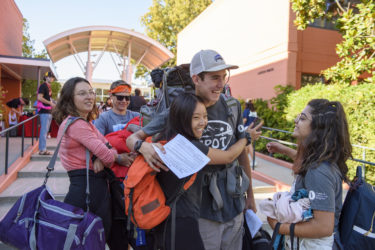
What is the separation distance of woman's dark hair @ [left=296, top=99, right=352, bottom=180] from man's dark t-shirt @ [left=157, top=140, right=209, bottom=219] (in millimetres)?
715

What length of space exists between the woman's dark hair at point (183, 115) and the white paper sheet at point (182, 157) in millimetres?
99

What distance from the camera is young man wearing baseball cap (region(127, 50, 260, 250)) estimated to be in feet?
5.81

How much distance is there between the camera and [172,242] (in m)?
1.50

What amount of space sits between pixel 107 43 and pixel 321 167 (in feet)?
42.3

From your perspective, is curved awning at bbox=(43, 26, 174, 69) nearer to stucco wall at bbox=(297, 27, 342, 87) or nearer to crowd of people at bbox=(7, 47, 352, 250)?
stucco wall at bbox=(297, 27, 342, 87)

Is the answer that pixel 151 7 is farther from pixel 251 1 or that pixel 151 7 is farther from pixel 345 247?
pixel 345 247

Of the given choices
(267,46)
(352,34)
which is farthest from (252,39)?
(352,34)

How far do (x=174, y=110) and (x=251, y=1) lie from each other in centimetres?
1398

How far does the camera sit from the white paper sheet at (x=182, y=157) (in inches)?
57.0

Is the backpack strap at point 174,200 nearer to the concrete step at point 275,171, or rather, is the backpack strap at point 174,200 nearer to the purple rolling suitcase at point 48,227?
the purple rolling suitcase at point 48,227

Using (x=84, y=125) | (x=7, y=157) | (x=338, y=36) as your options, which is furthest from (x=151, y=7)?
(x=84, y=125)

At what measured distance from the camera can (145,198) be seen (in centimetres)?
148

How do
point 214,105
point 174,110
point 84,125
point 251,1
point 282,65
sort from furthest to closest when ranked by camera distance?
point 251,1 → point 282,65 → point 84,125 → point 214,105 → point 174,110

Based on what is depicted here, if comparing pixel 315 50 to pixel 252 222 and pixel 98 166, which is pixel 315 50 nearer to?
pixel 252 222
